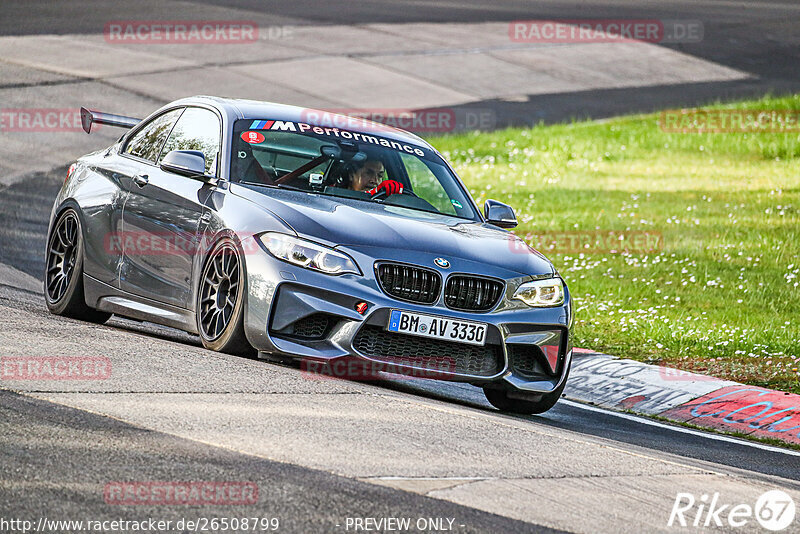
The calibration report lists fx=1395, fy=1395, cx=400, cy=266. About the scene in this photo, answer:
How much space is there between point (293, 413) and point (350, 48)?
78.9ft

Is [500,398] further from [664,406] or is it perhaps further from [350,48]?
[350,48]

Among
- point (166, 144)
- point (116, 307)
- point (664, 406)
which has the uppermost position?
point (166, 144)

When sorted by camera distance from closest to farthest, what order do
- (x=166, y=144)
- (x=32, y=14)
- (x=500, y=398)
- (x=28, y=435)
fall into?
(x=28, y=435), (x=500, y=398), (x=166, y=144), (x=32, y=14)

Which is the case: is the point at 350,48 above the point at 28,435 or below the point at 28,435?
above

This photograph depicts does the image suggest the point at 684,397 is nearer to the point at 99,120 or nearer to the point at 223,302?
the point at 223,302

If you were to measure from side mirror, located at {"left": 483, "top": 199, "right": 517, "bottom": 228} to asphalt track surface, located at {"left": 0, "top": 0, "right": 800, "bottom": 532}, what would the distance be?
47.5 inches

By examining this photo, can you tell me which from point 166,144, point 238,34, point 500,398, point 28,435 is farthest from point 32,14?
point 28,435

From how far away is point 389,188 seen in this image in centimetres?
933

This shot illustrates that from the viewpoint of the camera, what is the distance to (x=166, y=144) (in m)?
9.72

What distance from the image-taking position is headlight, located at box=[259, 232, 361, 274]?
7.93 m

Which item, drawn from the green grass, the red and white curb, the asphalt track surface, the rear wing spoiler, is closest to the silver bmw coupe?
the asphalt track surface

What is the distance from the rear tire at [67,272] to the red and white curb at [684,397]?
359cm

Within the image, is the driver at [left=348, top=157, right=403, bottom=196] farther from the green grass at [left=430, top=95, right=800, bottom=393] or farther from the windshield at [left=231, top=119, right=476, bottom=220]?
the green grass at [left=430, top=95, right=800, bottom=393]

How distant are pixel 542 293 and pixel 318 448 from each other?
8.82ft
